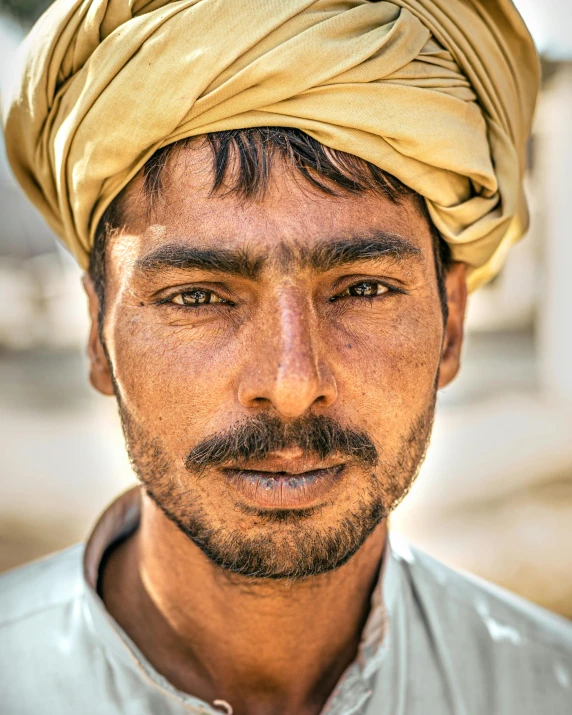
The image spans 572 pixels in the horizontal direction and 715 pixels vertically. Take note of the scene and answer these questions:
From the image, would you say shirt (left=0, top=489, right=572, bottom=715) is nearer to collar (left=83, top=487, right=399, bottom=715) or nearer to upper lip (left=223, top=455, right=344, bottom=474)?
collar (left=83, top=487, right=399, bottom=715)

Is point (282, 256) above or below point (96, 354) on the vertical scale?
above

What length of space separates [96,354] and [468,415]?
229 inches

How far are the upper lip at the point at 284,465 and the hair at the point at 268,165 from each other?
0.60 m

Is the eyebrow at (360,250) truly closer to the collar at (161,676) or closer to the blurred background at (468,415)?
the collar at (161,676)

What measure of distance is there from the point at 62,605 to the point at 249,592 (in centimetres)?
53

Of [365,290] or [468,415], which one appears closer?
[365,290]

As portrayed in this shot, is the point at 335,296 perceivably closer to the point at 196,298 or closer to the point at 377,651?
the point at 196,298

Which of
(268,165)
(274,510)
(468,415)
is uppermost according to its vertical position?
(268,165)

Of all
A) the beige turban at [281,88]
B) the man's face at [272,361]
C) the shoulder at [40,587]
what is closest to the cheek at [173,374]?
the man's face at [272,361]

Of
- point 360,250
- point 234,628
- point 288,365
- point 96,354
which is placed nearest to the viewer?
point 288,365

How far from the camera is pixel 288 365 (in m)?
1.68

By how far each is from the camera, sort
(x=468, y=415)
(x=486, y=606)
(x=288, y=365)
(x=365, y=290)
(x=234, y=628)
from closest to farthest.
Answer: (x=288, y=365) → (x=365, y=290) → (x=234, y=628) → (x=486, y=606) → (x=468, y=415)

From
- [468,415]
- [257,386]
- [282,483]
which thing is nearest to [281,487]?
[282,483]

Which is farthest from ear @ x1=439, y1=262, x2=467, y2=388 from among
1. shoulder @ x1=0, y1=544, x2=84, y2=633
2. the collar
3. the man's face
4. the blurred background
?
the blurred background
